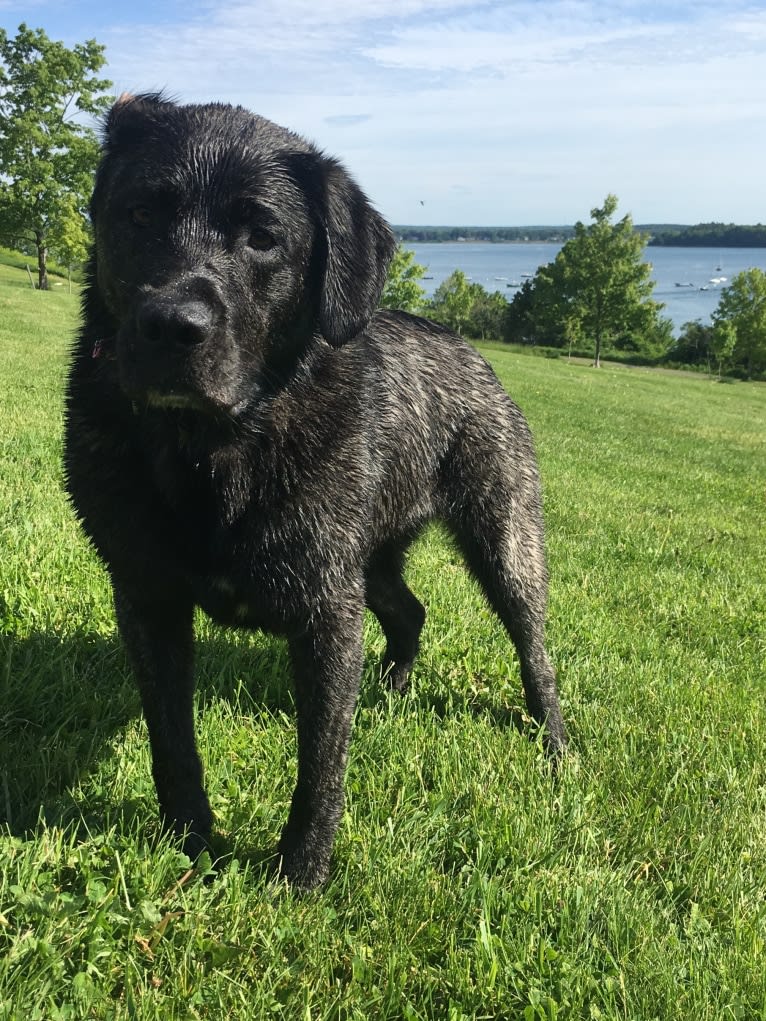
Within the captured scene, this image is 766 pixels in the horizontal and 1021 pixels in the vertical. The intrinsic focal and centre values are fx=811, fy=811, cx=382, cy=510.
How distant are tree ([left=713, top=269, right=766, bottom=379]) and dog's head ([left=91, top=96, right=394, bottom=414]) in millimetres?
67812

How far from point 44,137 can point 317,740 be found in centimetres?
4795

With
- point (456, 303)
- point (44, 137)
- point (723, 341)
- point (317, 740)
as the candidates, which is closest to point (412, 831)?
point (317, 740)

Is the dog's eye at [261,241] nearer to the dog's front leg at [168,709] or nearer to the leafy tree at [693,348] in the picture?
the dog's front leg at [168,709]

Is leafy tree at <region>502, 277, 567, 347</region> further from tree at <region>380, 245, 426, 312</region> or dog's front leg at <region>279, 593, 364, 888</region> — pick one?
dog's front leg at <region>279, 593, 364, 888</region>

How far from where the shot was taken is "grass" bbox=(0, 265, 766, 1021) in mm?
2117

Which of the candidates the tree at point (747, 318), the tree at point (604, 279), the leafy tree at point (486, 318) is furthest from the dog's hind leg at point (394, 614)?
the leafy tree at point (486, 318)

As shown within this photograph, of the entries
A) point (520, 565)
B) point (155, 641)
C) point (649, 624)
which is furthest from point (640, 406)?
point (155, 641)

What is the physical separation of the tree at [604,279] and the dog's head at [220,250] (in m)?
55.0

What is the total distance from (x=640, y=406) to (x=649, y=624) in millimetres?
21271

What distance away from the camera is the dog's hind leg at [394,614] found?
4000 mm

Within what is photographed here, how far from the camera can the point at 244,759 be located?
10.4 ft

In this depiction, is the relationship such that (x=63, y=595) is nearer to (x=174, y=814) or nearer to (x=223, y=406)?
(x=174, y=814)

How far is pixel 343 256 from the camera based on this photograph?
2.65 metres

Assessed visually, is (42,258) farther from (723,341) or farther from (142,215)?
(723,341)
